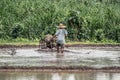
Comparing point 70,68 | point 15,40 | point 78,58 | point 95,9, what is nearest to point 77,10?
point 95,9

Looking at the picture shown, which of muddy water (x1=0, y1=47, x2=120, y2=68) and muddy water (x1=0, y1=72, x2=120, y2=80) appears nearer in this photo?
muddy water (x1=0, y1=72, x2=120, y2=80)

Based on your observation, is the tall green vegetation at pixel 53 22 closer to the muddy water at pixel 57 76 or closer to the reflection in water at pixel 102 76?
the muddy water at pixel 57 76

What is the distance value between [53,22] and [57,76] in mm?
16256

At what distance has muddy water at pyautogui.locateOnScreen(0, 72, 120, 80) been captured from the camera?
14.0 m

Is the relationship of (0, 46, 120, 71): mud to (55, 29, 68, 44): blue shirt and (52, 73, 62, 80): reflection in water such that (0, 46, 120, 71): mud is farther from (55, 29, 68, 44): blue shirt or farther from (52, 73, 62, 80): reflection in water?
(52, 73, 62, 80): reflection in water

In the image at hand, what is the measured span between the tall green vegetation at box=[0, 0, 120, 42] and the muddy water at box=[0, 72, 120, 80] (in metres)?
14.7

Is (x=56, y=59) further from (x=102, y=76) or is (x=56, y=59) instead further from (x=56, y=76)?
(x=102, y=76)

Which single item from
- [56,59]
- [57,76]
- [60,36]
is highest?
[60,36]

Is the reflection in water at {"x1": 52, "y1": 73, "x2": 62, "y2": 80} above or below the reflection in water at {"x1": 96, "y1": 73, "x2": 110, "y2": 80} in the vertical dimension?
above

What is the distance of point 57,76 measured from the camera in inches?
571

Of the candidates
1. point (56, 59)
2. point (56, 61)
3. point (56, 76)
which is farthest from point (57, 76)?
point (56, 59)

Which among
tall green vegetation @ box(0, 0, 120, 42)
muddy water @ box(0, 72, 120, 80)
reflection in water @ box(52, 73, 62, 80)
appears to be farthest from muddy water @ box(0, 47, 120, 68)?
tall green vegetation @ box(0, 0, 120, 42)

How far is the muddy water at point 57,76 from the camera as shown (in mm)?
14023

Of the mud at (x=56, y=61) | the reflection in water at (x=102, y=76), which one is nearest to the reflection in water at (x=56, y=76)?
the mud at (x=56, y=61)
